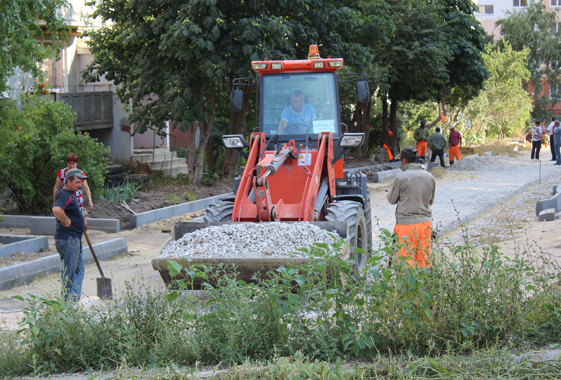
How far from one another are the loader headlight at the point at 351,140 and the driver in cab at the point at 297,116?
2.22 feet

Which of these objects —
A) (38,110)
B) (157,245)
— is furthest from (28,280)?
(38,110)

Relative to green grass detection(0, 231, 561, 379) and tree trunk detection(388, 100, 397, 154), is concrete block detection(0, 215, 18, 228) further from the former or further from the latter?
tree trunk detection(388, 100, 397, 154)

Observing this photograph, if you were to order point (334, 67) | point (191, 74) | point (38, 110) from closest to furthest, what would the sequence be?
point (334, 67) → point (38, 110) → point (191, 74)

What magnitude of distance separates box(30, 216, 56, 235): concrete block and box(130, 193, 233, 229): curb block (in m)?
1.58

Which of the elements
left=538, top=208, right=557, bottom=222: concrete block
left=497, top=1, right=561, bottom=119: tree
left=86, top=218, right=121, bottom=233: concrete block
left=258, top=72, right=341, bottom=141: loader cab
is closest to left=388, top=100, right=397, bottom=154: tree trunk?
left=538, top=208, right=557, bottom=222: concrete block

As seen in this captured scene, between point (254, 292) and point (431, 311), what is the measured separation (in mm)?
1394

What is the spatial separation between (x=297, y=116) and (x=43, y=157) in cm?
656

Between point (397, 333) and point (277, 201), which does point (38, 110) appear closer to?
point (277, 201)

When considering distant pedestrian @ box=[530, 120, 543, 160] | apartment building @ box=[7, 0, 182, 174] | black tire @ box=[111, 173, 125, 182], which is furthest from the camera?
distant pedestrian @ box=[530, 120, 543, 160]

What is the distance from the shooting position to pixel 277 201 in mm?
7766

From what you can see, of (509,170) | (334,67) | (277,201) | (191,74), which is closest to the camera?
(277,201)

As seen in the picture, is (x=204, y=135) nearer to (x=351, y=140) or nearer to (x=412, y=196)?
(x=351, y=140)

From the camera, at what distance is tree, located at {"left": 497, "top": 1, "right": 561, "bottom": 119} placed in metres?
50.0

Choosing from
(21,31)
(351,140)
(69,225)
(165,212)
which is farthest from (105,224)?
(351,140)
